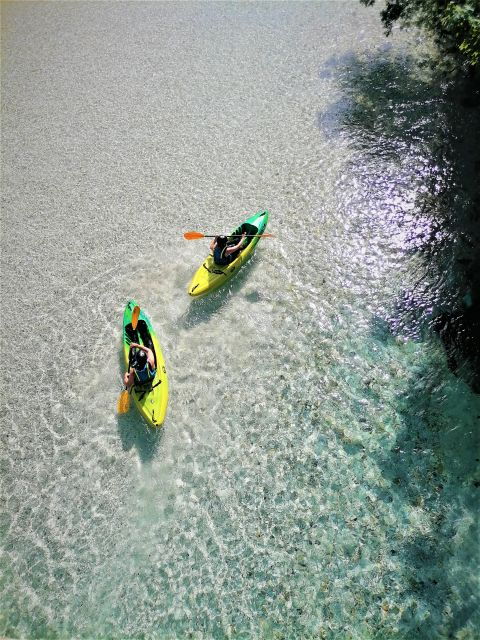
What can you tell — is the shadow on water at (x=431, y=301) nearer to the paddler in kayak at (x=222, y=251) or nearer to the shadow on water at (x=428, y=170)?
the shadow on water at (x=428, y=170)

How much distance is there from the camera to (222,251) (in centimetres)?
943

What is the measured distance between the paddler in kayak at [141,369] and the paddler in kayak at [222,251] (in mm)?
2448

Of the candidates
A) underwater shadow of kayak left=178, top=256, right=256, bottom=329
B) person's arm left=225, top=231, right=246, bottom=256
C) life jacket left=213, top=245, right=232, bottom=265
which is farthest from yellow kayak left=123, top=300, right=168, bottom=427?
person's arm left=225, top=231, right=246, bottom=256

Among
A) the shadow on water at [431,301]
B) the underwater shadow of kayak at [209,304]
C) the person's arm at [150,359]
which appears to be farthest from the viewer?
the underwater shadow of kayak at [209,304]

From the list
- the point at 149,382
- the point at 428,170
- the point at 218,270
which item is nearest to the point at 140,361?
the point at 149,382

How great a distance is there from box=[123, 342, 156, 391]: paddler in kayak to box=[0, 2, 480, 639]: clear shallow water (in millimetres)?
560

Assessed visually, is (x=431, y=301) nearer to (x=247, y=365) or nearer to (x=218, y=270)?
(x=247, y=365)

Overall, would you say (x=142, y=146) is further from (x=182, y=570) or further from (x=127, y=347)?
→ (x=182, y=570)

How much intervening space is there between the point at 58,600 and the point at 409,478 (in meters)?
5.62

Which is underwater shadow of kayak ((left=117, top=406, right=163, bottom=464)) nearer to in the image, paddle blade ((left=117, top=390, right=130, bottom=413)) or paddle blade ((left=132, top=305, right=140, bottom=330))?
paddle blade ((left=117, top=390, right=130, bottom=413))

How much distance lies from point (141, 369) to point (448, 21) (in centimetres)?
1072

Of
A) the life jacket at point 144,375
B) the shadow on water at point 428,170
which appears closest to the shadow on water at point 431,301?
the shadow on water at point 428,170

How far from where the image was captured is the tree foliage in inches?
416

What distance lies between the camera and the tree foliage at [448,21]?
10.6 meters
